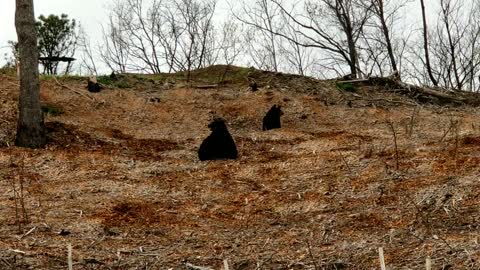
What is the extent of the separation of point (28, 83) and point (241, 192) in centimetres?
464

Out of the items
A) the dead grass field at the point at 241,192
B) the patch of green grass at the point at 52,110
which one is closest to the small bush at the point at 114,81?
the dead grass field at the point at 241,192

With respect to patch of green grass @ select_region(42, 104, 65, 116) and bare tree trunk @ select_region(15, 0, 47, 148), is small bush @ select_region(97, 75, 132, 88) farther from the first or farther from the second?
bare tree trunk @ select_region(15, 0, 47, 148)

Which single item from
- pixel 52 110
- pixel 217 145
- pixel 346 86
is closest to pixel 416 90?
pixel 346 86

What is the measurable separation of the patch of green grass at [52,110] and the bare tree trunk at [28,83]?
211 cm

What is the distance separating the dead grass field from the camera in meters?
4.51

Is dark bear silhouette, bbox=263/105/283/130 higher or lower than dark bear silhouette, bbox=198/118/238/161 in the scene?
higher

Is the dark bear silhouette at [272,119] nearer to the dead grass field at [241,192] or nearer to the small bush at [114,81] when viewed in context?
the dead grass field at [241,192]

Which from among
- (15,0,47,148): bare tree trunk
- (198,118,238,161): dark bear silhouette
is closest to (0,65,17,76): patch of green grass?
(15,0,47,148): bare tree trunk

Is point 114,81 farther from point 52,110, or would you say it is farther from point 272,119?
point 272,119

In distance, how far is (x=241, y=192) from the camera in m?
6.89

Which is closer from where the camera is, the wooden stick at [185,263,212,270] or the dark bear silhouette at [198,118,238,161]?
the wooden stick at [185,263,212,270]

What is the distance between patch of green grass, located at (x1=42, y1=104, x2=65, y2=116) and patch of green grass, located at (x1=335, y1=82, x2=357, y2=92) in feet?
23.1

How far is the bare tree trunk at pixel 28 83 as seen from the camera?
948 centimetres

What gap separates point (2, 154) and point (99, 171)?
1.71 metres
